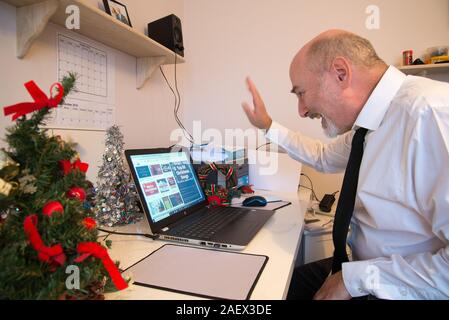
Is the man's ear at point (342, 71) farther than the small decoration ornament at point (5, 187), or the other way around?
the man's ear at point (342, 71)

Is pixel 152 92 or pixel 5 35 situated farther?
pixel 152 92

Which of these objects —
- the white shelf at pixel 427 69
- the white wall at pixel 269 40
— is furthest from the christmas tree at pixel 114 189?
the white shelf at pixel 427 69

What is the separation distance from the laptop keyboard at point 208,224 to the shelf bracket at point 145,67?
75 centimetres

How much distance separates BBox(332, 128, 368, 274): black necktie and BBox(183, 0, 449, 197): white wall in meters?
0.98

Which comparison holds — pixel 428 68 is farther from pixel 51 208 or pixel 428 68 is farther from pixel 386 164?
pixel 51 208

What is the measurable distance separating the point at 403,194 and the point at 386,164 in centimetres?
9

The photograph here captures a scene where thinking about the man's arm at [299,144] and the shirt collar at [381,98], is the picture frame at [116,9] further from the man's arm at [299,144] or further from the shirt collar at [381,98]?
the shirt collar at [381,98]

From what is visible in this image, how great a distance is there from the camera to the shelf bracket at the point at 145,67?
52.5 inches

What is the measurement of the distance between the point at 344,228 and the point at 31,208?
78 cm

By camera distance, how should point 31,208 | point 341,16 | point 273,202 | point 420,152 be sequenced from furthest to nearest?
point 341,16
point 273,202
point 420,152
point 31,208

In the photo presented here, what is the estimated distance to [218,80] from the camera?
1.96m

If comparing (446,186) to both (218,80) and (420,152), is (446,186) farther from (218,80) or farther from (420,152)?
(218,80)

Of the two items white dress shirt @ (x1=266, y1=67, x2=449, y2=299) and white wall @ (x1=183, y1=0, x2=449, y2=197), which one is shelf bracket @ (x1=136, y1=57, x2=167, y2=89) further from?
white dress shirt @ (x1=266, y1=67, x2=449, y2=299)

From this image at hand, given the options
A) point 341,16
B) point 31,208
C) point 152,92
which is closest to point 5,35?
point 31,208
